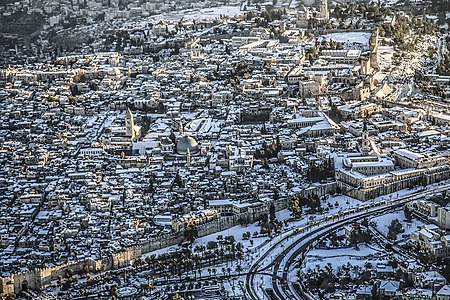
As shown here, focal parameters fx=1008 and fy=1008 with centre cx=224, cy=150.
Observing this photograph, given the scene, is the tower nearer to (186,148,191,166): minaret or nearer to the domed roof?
the domed roof

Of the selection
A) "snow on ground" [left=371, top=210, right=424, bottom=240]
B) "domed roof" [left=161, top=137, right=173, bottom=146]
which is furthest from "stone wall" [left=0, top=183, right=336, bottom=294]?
"domed roof" [left=161, top=137, right=173, bottom=146]

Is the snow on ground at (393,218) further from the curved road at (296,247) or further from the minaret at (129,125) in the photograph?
the minaret at (129,125)

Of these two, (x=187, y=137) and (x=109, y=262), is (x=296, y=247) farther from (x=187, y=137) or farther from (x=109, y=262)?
(x=187, y=137)

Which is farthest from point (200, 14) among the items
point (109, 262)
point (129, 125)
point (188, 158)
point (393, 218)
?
point (109, 262)

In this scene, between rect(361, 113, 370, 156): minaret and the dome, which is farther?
the dome

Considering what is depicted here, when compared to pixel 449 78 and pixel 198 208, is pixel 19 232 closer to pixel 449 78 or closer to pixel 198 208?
pixel 198 208

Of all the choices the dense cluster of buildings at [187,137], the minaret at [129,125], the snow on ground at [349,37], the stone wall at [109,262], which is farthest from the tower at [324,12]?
the stone wall at [109,262]
